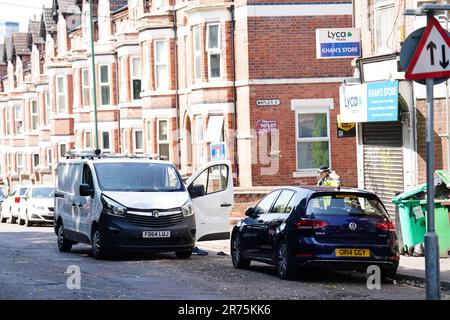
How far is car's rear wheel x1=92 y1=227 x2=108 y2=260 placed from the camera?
21.4 meters

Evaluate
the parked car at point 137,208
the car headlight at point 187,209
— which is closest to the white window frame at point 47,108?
the parked car at point 137,208

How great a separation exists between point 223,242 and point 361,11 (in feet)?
20.9

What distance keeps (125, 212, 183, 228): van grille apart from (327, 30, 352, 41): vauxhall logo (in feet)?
22.4

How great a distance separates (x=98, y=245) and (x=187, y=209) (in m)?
1.84

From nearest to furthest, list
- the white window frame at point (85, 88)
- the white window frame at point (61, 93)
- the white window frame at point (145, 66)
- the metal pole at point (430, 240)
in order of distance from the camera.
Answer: the metal pole at point (430, 240)
the white window frame at point (145, 66)
the white window frame at point (85, 88)
the white window frame at point (61, 93)

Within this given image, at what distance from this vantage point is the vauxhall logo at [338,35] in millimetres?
26125

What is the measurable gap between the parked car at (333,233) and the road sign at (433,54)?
3.80 meters

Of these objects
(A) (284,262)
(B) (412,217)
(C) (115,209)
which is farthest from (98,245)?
(B) (412,217)

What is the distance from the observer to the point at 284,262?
56.9ft

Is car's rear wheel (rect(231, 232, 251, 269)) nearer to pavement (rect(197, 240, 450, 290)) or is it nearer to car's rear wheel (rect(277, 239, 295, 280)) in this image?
car's rear wheel (rect(277, 239, 295, 280))

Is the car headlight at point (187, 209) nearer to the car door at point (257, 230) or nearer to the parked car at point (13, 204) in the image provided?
the car door at point (257, 230)

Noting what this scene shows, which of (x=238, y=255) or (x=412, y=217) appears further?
(x=412, y=217)

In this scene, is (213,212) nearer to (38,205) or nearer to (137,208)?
(137,208)
